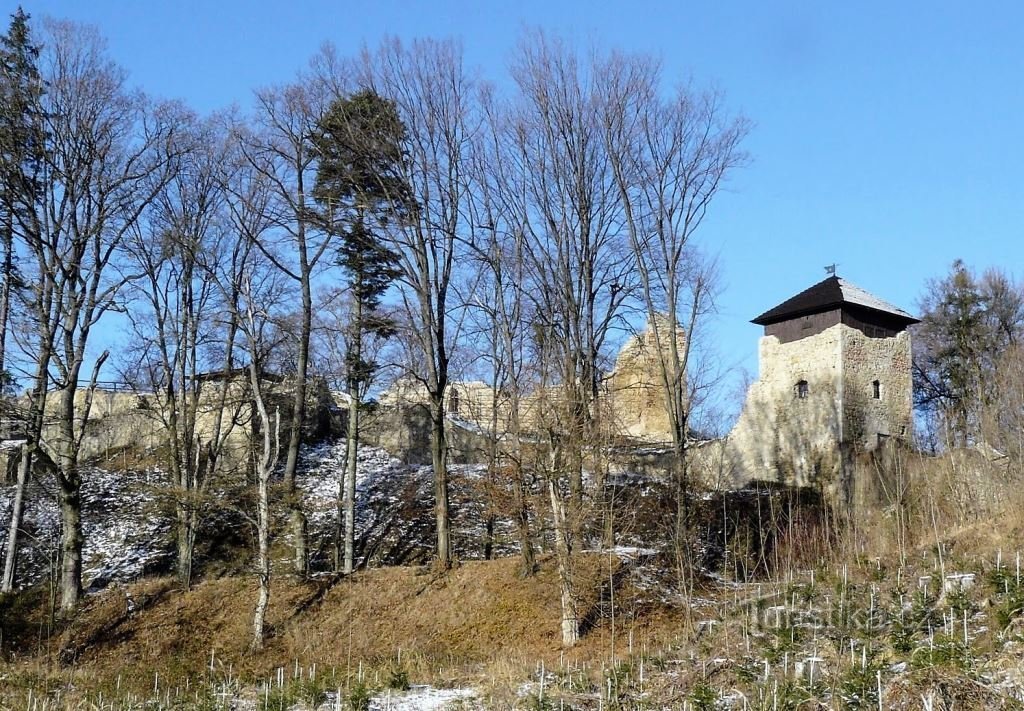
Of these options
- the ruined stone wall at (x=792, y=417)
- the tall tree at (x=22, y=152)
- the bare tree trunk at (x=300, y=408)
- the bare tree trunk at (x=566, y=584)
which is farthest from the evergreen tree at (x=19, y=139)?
the ruined stone wall at (x=792, y=417)

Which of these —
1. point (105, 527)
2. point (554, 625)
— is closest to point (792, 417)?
point (554, 625)

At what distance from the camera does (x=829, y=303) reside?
25.0 m

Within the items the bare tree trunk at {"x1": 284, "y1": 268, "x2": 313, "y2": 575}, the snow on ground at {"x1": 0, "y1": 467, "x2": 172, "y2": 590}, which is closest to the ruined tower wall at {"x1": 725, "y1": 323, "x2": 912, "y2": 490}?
the bare tree trunk at {"x1": 284, "y1": 268, "x2": 313, "y2": 575}

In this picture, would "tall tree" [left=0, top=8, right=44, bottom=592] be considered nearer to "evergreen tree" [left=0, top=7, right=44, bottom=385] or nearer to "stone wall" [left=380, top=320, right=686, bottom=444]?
"evergreen tree" [left=0, top=7, right=44, bottom=385]

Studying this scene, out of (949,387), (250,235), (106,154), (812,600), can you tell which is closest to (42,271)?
(106,154)

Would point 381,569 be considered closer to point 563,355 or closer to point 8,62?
point 563,355

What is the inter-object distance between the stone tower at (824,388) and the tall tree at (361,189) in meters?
11.9

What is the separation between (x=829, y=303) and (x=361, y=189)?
44.3ft

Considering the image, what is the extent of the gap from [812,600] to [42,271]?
1434 cm

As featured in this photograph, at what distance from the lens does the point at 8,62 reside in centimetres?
1731

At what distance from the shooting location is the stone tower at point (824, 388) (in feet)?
81.1

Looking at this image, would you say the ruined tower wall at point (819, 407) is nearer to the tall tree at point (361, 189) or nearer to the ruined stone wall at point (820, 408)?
the ruined stone wall at point (820, 408)

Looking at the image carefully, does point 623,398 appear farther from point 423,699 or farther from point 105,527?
point 423,699

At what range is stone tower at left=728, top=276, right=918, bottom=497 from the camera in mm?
24719
